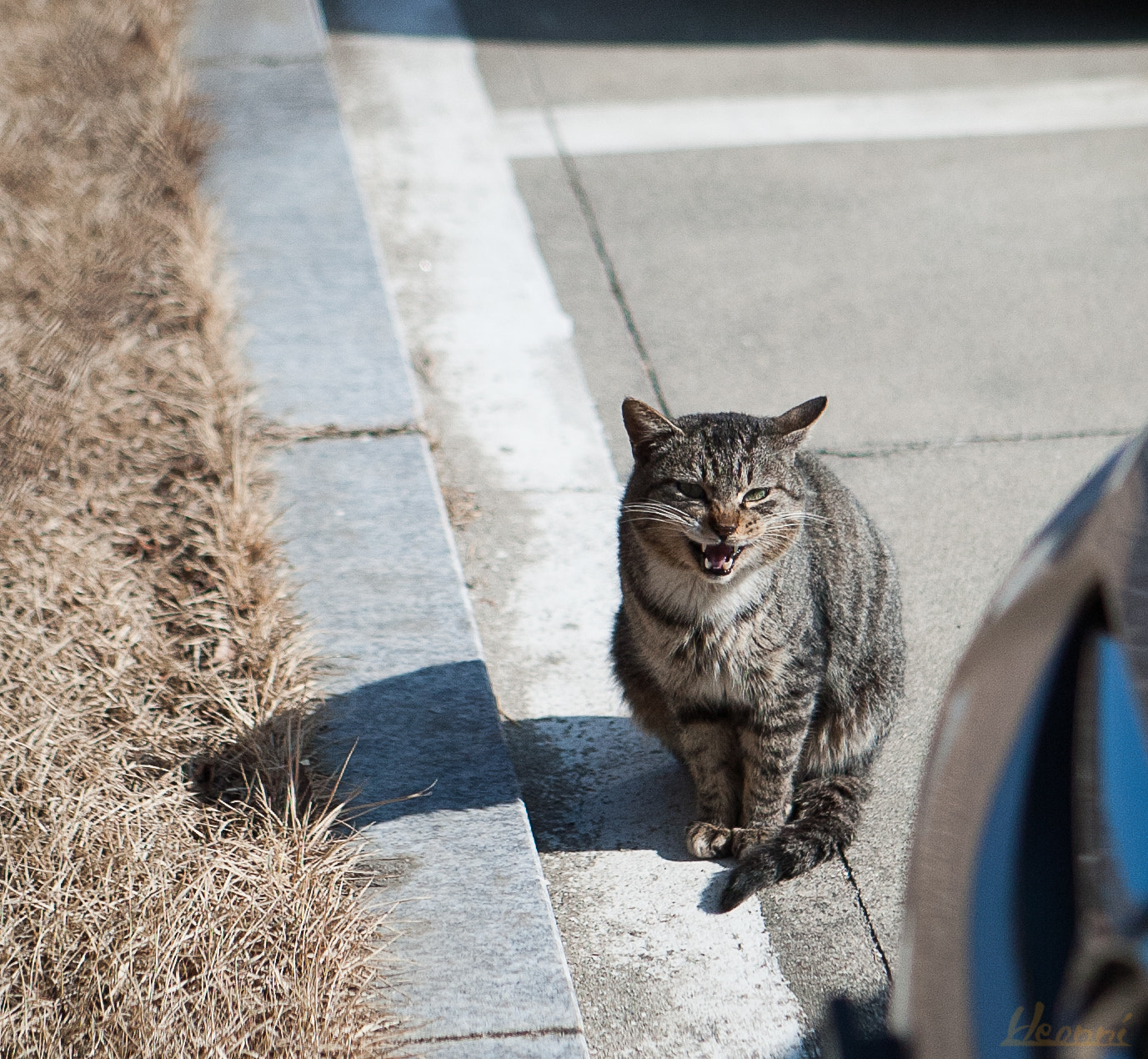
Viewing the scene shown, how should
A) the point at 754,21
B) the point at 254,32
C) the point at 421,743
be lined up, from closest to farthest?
the point at 421,743 → the point at 254,32 → the point at 754,21

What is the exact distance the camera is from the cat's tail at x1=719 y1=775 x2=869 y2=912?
269 centimetres

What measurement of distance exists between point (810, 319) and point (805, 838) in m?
2.80

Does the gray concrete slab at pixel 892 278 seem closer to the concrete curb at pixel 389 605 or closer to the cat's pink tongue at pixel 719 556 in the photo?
the concrete curb at pixel 389 605

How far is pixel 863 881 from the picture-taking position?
283 cm

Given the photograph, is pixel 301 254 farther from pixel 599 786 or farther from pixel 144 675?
pixel 599 786

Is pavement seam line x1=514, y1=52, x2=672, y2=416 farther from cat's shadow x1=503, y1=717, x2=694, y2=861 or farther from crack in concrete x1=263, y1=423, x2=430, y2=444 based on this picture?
cat's shadow x1=503, y1=717, x2=694, y2=861

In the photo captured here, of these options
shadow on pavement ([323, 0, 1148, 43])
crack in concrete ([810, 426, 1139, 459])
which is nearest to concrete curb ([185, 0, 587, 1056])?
crack in concrete ([810, 426, 1139, 459])

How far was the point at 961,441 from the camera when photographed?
437cm

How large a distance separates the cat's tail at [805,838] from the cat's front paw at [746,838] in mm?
37

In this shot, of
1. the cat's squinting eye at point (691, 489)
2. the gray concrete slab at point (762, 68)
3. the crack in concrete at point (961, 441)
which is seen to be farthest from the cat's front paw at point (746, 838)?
the gray concrete slab at point (762, 68)

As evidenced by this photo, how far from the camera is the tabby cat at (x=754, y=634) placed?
9.00 ft

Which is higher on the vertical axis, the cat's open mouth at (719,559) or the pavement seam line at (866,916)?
the cat's open mouth at (719,559)

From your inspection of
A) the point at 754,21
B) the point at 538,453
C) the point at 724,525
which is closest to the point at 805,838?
the point at 724,525

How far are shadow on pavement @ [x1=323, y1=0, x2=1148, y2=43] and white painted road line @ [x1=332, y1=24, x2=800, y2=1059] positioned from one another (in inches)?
14.5
